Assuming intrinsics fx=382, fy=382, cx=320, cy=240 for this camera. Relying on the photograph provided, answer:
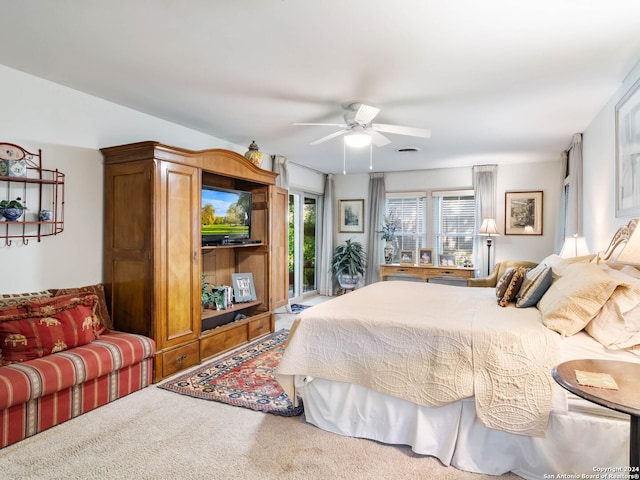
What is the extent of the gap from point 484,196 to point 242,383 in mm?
5027

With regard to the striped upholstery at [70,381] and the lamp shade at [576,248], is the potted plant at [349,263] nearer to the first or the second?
the lamp shade at [576,248]

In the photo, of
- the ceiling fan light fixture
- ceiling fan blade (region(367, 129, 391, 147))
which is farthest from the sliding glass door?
the ceiling fan light fixture

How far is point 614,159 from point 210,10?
322 cm

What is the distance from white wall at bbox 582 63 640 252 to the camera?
3.12 meters

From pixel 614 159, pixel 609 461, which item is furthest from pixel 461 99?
pixel 609 461

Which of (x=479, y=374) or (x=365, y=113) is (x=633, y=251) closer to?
(x=479, y=374)

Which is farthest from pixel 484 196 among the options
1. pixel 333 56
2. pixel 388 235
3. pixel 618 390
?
pixel 618 390

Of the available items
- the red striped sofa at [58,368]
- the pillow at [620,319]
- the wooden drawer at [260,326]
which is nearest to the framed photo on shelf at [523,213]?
the wooden drawer at [260,326]

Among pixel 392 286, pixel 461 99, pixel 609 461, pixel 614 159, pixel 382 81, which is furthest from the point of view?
pixel 392 286

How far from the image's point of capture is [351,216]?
753cm

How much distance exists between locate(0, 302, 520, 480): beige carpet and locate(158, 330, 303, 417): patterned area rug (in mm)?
144

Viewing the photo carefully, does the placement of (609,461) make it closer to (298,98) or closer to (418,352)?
(418,352)

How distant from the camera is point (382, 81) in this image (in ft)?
9.56

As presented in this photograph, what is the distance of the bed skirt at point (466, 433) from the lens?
5.94 feet
